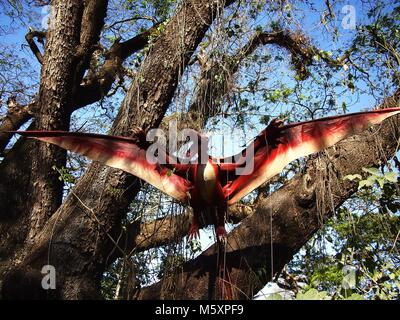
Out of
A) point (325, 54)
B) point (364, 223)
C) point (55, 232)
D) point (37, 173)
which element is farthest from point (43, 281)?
point (325, 54)

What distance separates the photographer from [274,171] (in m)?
2.51

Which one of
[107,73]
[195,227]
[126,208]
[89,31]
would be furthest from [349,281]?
[107,73]

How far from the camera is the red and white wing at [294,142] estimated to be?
2354 mm

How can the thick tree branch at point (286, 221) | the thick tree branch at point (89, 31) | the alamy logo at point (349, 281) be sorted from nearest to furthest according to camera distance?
the alamy logo at point (349, 281) < the thick tree branch at point (286, 221) < the thick tree branch at point (89, 31)

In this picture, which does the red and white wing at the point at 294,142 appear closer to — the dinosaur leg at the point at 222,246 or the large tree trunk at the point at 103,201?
the dinosaur leg at the point at 222,246

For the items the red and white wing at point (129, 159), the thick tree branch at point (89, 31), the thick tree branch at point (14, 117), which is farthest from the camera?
the thick tree branch at point (14, 117)

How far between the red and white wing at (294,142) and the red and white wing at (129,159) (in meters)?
0.27

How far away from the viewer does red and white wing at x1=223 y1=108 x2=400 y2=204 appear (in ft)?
7.72

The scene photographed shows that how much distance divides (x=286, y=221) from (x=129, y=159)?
101 cm

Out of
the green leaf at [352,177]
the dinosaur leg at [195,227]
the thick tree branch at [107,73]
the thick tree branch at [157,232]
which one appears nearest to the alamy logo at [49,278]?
the thick tree branch at [157,232]

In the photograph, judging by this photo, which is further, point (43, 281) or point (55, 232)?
point (55, 232)
